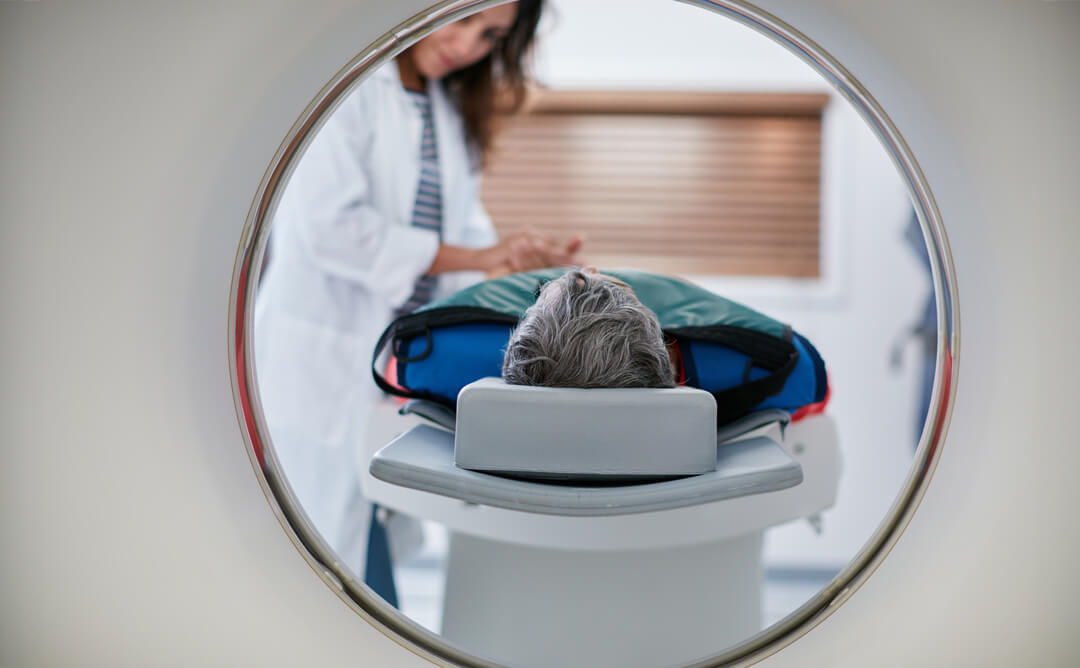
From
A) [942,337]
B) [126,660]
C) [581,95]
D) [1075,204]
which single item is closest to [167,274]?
[126,660]

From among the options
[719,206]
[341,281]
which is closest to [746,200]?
[719,206]

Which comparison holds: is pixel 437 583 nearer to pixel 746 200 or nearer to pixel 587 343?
pixel 746 200

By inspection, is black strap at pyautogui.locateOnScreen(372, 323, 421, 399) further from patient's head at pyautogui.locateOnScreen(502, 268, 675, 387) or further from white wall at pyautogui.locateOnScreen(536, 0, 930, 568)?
white wall at pyautogui.locateOnScreen(536, 0, 930, 568)

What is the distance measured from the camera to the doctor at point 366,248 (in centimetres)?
143

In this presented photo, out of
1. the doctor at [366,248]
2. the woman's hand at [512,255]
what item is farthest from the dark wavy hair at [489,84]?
the woman's hand at [512,255]

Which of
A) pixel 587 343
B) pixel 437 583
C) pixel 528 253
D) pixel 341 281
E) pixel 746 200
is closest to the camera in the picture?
pixel 587 343

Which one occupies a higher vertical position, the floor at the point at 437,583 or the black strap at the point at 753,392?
the black strap at the point at 753,392

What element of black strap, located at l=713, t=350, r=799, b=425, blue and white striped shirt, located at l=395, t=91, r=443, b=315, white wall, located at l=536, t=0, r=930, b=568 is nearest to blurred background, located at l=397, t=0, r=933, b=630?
white wall, located at l=536, t=0, r=930, b=568

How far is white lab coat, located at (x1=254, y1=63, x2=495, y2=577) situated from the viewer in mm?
1429

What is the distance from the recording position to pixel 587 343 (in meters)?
0.83

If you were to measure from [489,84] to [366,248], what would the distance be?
1.51ft

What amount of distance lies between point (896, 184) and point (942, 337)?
72.2 inches

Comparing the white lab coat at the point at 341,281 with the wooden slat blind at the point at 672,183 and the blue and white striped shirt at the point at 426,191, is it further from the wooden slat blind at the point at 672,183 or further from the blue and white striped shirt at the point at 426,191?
the wooden slat blind at the point at 672,183

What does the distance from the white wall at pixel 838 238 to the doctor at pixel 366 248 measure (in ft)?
2.83
